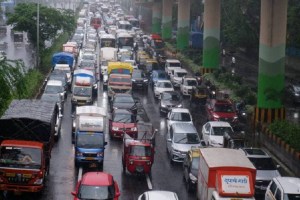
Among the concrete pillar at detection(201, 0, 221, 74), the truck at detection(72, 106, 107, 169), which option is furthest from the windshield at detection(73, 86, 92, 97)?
the concrete pillar at detection(201, 0, 221, 74)

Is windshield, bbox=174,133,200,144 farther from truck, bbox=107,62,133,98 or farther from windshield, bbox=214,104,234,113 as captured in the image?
truck, bbox=107,62,133,98

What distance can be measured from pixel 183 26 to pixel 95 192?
189 feet

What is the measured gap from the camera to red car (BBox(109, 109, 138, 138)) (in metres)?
37.7

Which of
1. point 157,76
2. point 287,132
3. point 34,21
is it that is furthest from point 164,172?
point 34,21

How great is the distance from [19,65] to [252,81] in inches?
1452

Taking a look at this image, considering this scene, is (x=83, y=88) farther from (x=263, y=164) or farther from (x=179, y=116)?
(x=263, y=164)

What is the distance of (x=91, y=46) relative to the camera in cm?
7488

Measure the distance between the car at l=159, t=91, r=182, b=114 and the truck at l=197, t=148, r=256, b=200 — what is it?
19980 millimetres

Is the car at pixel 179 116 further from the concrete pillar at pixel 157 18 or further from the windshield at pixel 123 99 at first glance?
the concrete pillar at pixel 157 18

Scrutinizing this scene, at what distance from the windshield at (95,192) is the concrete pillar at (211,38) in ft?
124

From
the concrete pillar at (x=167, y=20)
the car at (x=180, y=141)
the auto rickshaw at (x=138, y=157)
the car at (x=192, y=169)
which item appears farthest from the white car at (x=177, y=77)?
the concrete pillar at (x=167, y=20)

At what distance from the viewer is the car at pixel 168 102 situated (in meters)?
45.2

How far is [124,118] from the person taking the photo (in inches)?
1526

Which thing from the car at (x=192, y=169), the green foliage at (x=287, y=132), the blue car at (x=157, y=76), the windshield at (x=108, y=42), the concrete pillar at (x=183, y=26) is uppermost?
the concrete pillar at (x=183, y=26)
